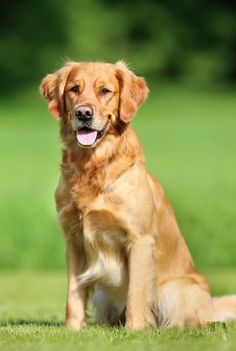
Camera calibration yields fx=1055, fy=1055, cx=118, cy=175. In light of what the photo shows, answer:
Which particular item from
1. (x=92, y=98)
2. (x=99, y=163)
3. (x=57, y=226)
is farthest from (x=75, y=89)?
(x=57, y=226)

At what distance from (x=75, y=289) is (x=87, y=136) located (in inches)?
36.4

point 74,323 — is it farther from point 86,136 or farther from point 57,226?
point 57,226

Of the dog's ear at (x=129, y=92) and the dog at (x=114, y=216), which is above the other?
the dog's ear at (x=129, y=92)

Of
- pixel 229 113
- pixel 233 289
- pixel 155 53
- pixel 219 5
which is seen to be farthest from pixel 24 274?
pixel 219 5

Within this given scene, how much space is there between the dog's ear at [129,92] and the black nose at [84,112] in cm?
25

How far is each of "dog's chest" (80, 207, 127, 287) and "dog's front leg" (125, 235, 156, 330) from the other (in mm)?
100

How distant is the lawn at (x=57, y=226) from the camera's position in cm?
558

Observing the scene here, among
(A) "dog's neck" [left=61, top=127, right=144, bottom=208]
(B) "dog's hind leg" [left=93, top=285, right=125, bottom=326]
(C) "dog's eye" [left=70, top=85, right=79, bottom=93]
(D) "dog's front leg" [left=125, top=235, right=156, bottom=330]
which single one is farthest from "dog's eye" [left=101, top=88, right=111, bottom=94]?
(B) "dog's hind leg" [left=93, top=285, right=125, bottom=326]

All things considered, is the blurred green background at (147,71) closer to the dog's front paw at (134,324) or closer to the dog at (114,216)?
the dog at (114,216)

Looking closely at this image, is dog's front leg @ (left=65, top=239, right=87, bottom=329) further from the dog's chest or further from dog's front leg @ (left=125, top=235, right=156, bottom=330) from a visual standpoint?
dog's front leg @ (left=125, top=235, right=156, bottom=330)

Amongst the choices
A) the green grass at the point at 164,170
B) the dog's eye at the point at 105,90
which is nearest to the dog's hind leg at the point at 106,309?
the dog's eye at the point at 105,90

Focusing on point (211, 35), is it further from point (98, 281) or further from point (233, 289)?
point (98, 281)

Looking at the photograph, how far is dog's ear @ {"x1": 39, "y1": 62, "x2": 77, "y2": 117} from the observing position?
20.5 feet

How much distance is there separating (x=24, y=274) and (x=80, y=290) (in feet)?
14.2
